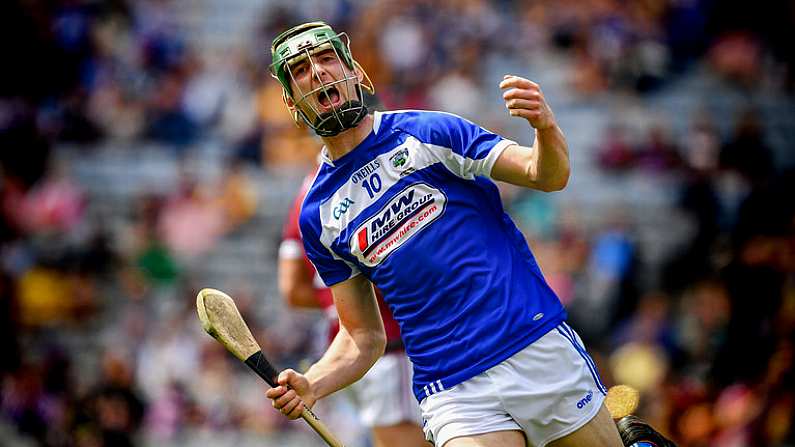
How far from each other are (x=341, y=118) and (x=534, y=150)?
2.20ft

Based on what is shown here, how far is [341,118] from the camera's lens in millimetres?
4055

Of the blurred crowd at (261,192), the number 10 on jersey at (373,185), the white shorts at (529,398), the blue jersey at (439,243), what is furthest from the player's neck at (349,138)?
the blurred crowd at (261,192)

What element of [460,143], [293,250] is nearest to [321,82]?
[460,143]

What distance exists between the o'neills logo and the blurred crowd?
473 cm

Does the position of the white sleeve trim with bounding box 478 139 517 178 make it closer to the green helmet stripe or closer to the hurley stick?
the green helmet stripe

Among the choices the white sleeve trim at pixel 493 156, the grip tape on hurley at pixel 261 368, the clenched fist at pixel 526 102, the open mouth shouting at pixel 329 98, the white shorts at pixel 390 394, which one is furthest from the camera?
the white shorts at pixel 390 394

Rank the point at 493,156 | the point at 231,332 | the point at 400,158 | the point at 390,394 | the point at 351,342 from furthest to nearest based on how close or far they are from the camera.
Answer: the point at 390,394 → the point at 351,342 → the point at 231,332 → the point at 400,158 → the point at 493,156

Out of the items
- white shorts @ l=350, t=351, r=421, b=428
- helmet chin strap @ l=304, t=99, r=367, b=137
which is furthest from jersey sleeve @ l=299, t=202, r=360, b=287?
white shorts @ l=350, t=351, r=421, b=428

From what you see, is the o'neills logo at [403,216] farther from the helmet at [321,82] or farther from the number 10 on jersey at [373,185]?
the helmet at [321,82]

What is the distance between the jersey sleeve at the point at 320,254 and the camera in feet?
13.9

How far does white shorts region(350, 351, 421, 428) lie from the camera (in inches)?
230

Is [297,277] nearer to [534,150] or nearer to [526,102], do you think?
[534,150]

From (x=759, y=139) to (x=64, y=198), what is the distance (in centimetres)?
713

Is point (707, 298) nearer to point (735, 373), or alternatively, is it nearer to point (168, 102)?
point (735, 373)
